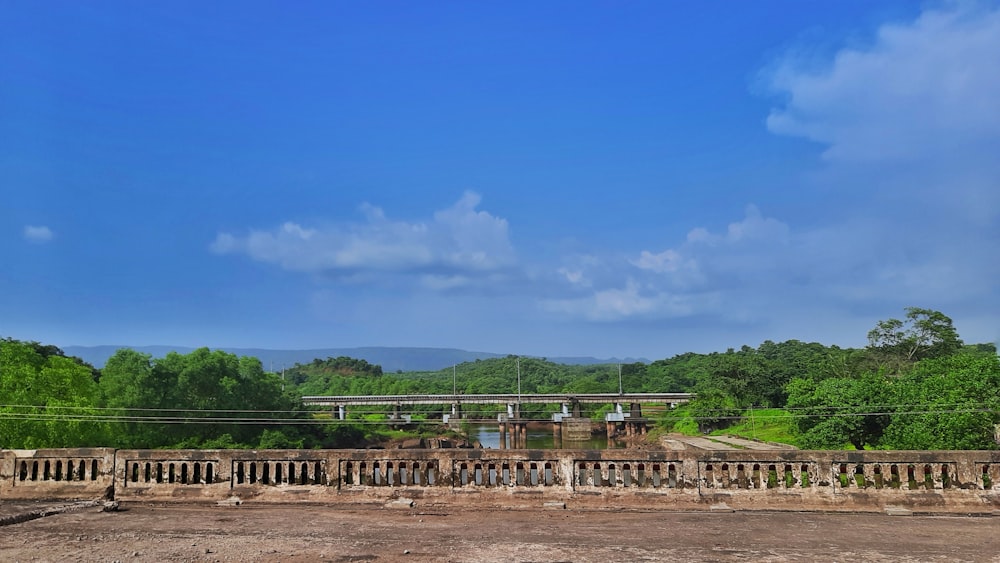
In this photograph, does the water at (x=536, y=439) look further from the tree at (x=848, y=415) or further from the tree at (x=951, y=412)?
the tree at (x=951, y=412)

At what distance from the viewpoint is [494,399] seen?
9381cm

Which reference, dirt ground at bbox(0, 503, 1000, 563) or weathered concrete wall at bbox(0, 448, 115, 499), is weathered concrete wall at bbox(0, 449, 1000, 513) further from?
dirt ground at bbox(0, 503, 1000, 563)

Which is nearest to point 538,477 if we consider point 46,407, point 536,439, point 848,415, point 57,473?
point 57,473

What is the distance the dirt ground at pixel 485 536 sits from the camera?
6.48 m

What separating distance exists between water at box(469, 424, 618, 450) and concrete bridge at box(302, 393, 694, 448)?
5.20ft

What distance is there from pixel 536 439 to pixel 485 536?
87565 mm

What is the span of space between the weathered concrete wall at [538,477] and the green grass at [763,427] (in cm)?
3955

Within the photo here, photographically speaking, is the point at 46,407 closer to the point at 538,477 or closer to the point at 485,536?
the point at 538,477

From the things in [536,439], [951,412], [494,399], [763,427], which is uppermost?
[951,412]

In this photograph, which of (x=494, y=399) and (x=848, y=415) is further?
(x=494, y=399)

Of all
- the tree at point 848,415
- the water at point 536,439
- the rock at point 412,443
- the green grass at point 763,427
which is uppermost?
the tree at point 848,415

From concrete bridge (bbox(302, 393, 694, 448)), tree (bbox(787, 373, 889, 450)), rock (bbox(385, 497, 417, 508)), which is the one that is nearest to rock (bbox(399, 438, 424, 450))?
concrete bridge (bbox(302, 393, 694, 448))

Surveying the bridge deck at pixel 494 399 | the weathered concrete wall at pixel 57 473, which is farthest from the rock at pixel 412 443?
the weathered concrete wall at pixel 57 473

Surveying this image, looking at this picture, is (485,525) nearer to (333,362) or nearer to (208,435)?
(208,435)
